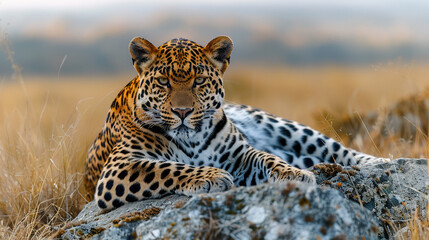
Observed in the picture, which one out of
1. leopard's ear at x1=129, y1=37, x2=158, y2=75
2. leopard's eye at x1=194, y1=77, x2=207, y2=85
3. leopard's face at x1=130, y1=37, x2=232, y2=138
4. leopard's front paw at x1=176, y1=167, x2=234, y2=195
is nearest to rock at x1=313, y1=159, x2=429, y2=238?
leopard's front paw at x1=176, y1=167, x2=234, y2=195

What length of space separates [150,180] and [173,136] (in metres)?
Result: 0.90

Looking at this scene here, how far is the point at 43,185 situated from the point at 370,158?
15.6ft

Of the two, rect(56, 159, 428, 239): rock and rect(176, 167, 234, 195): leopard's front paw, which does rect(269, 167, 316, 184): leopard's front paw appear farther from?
rect(56, 159, 428, 239): rock

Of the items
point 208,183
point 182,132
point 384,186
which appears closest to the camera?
point 208,183

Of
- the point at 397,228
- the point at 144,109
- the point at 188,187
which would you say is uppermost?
the point at 144,109

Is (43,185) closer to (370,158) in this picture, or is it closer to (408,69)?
(370,158)

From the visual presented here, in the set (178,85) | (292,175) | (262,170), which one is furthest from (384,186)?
(178,85)

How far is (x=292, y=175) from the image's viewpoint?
6062 millimetres

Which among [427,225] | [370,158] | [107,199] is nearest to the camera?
[427,225]

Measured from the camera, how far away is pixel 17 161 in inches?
354

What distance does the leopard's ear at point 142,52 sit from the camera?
7.20 metres

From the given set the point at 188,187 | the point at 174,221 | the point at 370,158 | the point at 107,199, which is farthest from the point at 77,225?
the point at 370,158

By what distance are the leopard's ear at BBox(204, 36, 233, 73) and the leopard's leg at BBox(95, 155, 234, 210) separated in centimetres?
168

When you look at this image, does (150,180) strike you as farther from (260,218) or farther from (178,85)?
(260,218)
